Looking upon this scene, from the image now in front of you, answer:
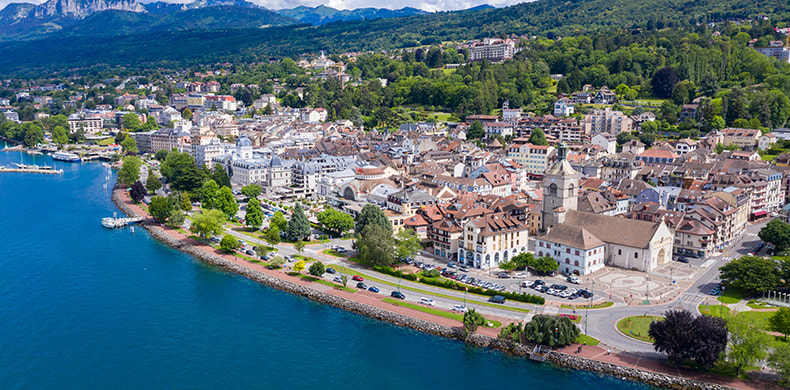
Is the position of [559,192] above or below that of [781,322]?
above

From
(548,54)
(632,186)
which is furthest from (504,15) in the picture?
(632,186)

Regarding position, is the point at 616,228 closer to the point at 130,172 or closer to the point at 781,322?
the point at 781,322

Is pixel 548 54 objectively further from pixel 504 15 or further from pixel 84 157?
pixel 84 157

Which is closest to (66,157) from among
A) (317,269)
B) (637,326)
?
(317,269)

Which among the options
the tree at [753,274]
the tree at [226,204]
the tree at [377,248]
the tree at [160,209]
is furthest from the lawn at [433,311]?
the tree at [160,209]

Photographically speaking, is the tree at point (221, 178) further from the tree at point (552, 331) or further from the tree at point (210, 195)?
the tree at point (552, 331)
